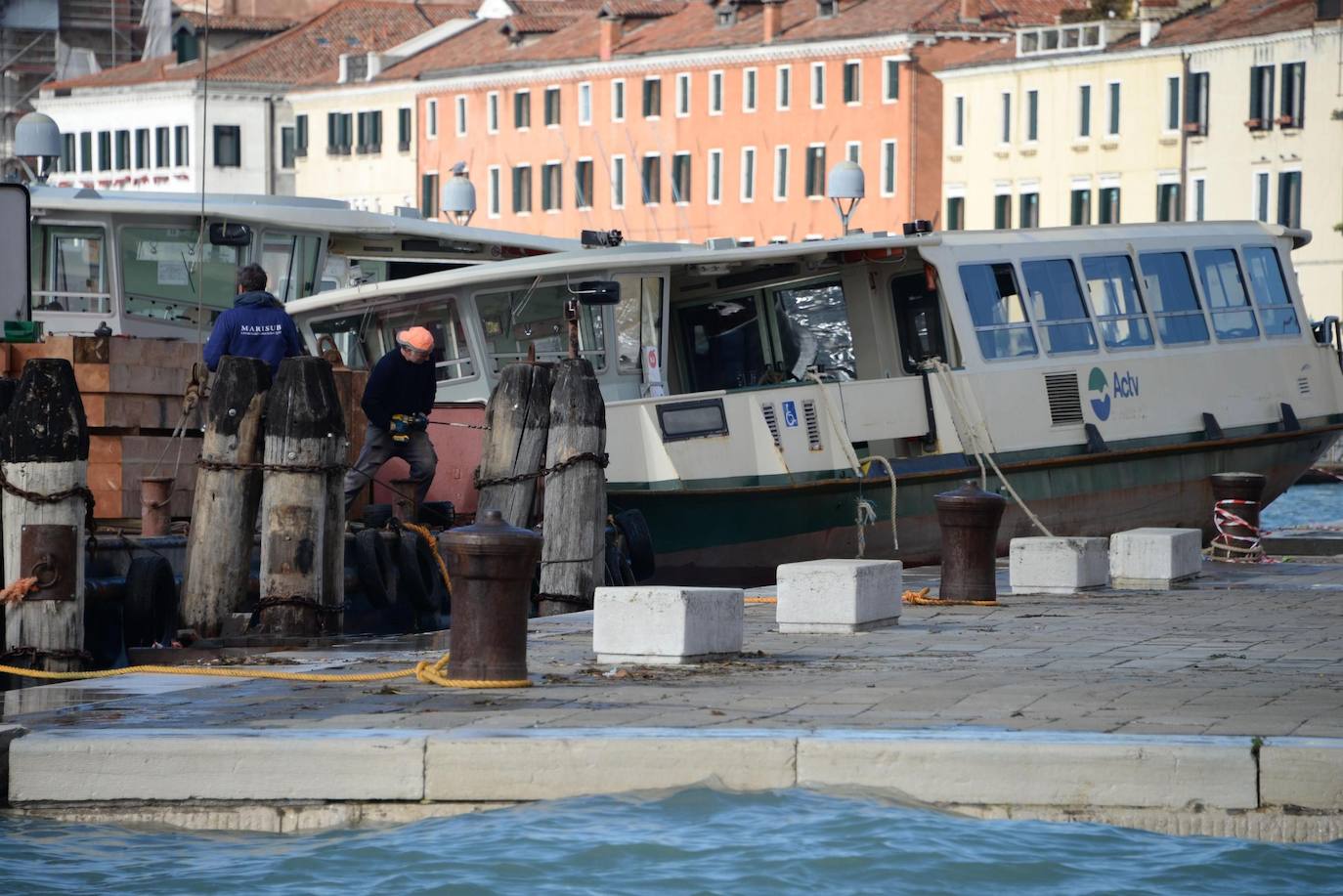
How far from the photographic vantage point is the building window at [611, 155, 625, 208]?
3664 inches

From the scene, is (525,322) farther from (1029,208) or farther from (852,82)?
(852,82)

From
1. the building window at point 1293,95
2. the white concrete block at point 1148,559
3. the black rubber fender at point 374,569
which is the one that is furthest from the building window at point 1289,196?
the black rubber fender at point 374,569

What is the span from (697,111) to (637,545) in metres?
71.0

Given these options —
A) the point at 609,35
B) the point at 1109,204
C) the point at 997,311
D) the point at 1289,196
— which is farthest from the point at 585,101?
the point at 997,311

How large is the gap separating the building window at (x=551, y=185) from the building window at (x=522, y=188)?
2.81 feet

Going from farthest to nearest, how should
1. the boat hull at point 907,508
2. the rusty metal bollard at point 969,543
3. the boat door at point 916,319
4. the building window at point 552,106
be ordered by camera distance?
the building window at point 552,106
the boat door at point 916,319
the boat hull at point 907,508
the rusty metal bollard at point 969,543

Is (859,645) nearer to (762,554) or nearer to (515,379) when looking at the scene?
(515,379)

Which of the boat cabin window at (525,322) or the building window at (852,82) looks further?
the building window at (852,82)

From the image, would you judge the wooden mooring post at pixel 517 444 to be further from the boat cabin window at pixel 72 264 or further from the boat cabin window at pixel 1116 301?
the boat cabin window at pixel 1116 301

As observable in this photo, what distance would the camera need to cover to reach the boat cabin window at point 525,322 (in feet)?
74.5

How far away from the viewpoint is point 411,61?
101750 millimetres

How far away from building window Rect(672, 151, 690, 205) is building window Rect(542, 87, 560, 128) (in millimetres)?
6073

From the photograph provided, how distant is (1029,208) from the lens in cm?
8025

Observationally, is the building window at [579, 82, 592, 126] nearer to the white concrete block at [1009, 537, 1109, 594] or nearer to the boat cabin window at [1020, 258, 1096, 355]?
the boat cabin window at [1020, 258, 1096, 355]
